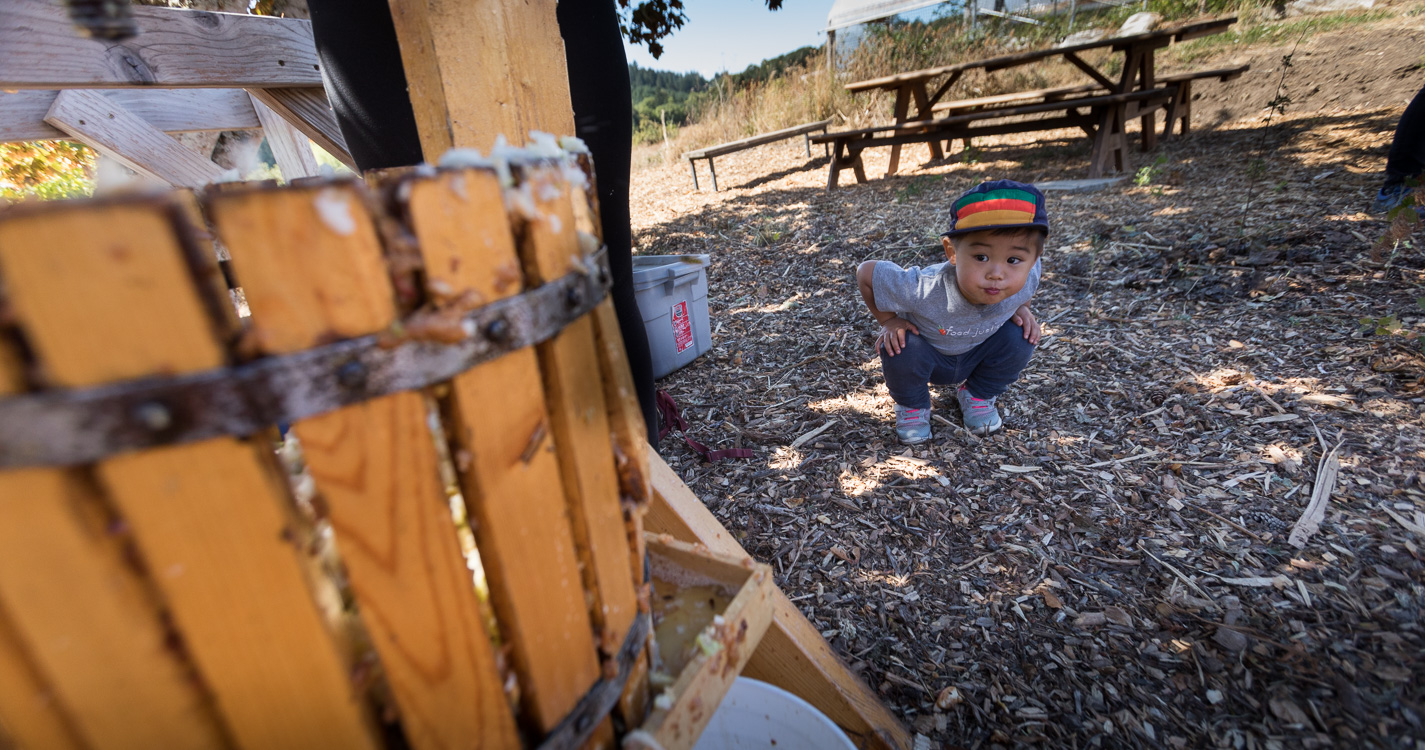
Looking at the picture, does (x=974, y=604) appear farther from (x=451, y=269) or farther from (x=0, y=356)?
(x=0, y=356)

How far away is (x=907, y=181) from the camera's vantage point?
7371 millimetres

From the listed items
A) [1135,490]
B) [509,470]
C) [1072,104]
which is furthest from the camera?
[1072,104]

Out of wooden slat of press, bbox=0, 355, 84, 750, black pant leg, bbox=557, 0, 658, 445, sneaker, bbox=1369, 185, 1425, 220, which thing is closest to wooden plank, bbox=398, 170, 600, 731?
wooden slat of press, bbox=0, 355, 84, 750

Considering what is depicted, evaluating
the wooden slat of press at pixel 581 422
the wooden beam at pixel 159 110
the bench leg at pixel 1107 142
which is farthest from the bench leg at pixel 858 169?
the wooden slat of press at pixel 581 422

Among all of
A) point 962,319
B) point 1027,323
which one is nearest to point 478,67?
point 962,319

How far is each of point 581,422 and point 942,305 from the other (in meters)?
2.02

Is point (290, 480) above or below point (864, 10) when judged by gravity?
below

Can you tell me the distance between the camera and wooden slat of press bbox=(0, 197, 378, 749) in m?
0.45

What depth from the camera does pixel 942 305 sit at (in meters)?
2.45

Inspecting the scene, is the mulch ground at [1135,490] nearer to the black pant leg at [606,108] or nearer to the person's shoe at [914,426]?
the person's shoe at [914,426]

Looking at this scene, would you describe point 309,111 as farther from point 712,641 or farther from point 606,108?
point 712,641

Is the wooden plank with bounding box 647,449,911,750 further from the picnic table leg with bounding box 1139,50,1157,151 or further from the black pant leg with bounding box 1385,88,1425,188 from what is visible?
the picnic table leg with bounding box 1139,50,1157,151

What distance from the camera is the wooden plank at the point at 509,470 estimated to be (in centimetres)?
60

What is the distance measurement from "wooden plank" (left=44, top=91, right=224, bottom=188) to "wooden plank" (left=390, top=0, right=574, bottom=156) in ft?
6.08
